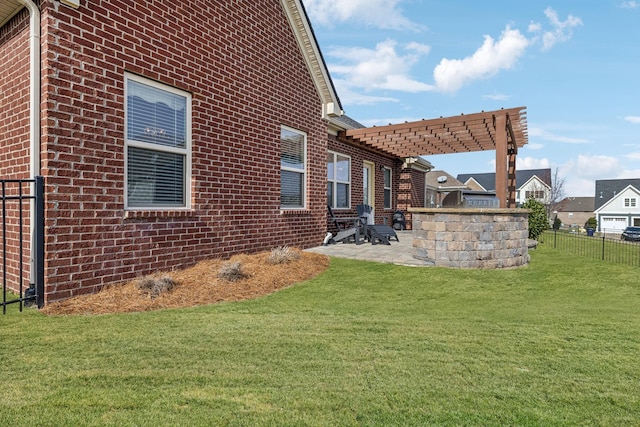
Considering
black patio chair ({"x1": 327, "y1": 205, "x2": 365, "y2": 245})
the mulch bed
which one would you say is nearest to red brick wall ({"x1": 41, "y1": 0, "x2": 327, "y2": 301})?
the mulch bed

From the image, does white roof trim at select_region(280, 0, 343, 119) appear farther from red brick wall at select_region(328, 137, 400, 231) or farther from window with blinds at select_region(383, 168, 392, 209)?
window with blinds at select_region(383, 168, 392, 209)

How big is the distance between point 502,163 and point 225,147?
18.7 feet

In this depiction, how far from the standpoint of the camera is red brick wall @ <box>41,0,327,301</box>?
438 cm

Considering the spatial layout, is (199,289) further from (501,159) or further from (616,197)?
(616,197)

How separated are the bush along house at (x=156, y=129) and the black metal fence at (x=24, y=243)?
0.15ft

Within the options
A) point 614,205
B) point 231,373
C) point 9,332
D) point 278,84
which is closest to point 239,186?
point 278,84

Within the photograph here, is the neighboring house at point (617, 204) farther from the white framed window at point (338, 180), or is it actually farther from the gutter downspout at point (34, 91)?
the gutter downspout at point (34, 91)

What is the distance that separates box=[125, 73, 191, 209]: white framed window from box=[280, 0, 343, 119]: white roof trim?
377 cm

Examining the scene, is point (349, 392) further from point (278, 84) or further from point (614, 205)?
Answer: point (614, 205)

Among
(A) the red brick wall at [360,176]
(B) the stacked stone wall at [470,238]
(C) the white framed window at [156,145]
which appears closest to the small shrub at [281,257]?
(C) the white framed window at [156,145]

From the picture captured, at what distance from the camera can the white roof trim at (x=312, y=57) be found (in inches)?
324

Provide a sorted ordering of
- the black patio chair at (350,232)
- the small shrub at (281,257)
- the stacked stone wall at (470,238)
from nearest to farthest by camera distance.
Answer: the small shrub at (281,257) → the stacked stone wall at (470,238) → the black patio chair at (350,232)

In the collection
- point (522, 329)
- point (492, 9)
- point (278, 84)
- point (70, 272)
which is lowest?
point (522, 329)

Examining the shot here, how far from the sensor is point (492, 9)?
9.03m
